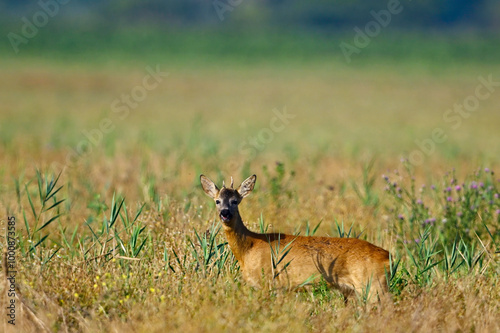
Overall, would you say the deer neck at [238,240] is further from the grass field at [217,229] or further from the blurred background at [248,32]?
the blurred background at [248,32]

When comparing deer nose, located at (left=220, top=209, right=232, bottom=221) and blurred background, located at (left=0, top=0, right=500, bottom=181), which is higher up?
blurred background, located at (left=0, top=0, right=500, bottom=181)

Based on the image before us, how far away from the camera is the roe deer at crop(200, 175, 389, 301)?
18.8ft

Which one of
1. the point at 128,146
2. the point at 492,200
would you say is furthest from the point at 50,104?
the point at 492,200

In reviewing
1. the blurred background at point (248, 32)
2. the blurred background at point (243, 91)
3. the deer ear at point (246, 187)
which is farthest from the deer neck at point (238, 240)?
the blurred background at point (248, 32)

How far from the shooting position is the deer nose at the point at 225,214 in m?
6.07

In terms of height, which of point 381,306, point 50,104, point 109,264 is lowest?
point 381,306

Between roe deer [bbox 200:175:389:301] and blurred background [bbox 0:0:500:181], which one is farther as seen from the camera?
blurred background [bbox 0:0:500:181]

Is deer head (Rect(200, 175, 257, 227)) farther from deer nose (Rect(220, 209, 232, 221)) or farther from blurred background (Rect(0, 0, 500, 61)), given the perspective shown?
blurred background (Rect(0, 0, 500, 61))

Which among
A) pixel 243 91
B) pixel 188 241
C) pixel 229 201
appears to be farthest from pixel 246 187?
pixel 243 91

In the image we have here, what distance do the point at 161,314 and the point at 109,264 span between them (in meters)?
1.20

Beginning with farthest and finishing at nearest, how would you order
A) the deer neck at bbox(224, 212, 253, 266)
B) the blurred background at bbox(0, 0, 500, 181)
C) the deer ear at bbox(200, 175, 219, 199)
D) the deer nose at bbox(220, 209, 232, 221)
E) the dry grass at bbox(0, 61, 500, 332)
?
the blurred background at bbox(0, 0, 500, 181), the deer ear at bbox(200, 175, 219, 199), the deer neck at bbox(224, 212, 253, 266), the deer nose at bbox(220, 209, 232, 221), the dry grass at bbox(0, 61, 500, 332)

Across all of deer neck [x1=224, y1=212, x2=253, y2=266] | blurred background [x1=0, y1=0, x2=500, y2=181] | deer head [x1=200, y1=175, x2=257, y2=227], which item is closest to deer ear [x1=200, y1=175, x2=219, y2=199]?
deer head [x1=200, y1=175, x2=257, y2=227]

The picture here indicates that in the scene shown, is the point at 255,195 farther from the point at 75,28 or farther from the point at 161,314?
the point at 75,28

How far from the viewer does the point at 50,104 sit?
33812mm
